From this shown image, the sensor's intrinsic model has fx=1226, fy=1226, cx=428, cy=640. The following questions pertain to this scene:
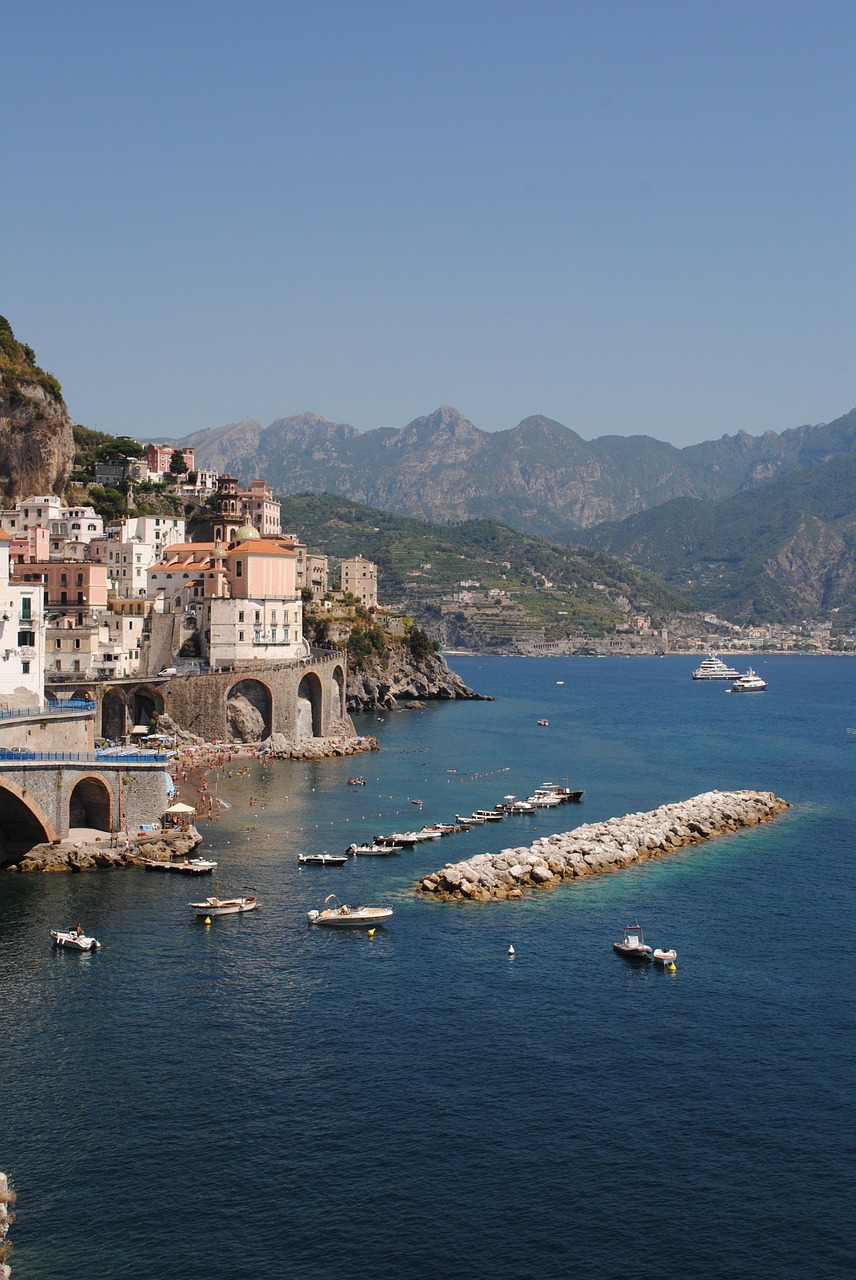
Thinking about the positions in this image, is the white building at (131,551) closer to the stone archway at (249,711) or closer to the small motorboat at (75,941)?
the stone archway at (249,711)

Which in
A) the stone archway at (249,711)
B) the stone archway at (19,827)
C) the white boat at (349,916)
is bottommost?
the white boat at (349,916)

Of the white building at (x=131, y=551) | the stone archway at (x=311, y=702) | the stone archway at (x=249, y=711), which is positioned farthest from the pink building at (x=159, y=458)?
the stone archway at (x=249, y=711)

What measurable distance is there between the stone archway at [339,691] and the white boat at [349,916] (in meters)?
58.7

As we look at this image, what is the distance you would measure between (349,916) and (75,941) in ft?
33.6

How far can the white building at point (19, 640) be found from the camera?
67.8 meters

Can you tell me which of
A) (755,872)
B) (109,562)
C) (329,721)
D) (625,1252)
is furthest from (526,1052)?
(109,562)

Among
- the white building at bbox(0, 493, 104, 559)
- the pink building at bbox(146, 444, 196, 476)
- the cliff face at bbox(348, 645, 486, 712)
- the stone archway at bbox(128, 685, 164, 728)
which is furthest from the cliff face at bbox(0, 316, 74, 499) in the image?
the cliff face at bbox(348, 645, 486, 712)

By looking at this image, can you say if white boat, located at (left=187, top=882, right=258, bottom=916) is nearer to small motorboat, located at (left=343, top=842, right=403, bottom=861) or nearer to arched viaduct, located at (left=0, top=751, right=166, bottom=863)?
arched viaduct, located at (left=0, top=751, right=166, bottom=863)

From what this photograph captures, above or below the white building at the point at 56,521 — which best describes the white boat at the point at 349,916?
below

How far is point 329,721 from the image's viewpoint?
339ft

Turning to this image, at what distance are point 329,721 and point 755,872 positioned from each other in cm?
5171

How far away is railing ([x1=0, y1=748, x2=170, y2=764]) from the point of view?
5541cm

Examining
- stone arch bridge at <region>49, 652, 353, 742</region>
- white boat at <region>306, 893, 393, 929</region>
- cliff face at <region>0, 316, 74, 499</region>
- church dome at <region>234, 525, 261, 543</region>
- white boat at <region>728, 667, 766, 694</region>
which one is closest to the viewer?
white boat at <region>306, 893, 393, 929</region>

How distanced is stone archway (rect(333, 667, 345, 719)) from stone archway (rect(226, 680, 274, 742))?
39.5 ft
